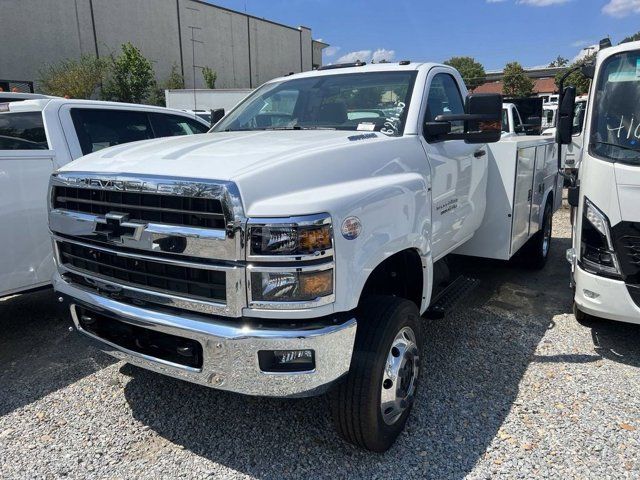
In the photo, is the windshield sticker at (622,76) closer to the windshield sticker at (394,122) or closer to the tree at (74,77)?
the windshield sticker at (394,122)

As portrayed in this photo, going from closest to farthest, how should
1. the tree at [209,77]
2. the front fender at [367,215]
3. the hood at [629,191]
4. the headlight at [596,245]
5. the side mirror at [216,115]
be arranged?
1. the front fender at [367,215]
2. the hood at [629,191]
3. the headlight at [596,245]
4. the side mirror at [216,115]
5. the tree at [209,77]

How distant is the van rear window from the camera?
4281 mm

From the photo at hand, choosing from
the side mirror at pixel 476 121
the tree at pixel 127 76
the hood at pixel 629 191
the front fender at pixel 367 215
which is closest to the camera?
the front fender at pixel 367 215

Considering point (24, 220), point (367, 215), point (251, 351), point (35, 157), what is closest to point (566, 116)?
point (367, 215)

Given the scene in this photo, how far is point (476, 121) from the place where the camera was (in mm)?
3340

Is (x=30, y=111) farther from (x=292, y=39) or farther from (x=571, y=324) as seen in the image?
(x=292, y=39)

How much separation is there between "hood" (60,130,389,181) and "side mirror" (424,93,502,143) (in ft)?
1.48

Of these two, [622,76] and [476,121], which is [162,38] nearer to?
[622,76]

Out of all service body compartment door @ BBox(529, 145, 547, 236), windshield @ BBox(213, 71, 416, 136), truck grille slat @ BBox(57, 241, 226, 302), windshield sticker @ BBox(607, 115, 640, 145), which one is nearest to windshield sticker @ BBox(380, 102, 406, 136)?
windshield @ BBox(213, 71, 416, 136)

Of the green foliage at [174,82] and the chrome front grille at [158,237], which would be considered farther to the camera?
the green foliage at [174,82]

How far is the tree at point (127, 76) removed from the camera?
3073 centimetres

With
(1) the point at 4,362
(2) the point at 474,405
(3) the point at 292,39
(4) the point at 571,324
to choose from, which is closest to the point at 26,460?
(1) the point at 4,362

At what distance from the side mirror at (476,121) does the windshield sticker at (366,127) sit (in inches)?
13.9

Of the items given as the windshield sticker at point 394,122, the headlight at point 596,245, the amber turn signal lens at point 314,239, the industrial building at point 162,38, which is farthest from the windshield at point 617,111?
the industrial building at point 162,38
